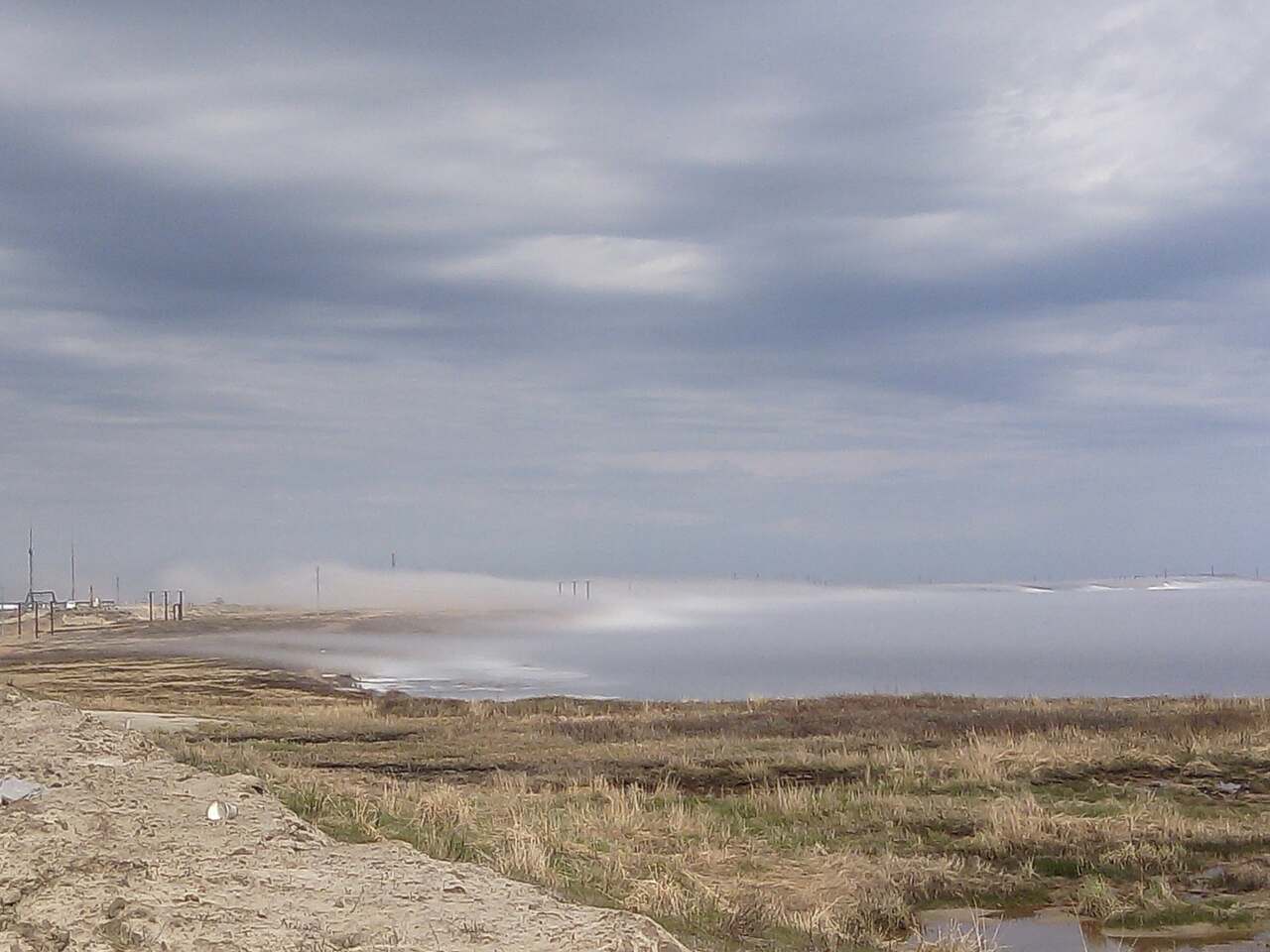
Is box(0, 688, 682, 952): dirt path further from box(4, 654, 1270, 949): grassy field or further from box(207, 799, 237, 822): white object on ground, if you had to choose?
box(4, 654, 1270, 949): grassy field

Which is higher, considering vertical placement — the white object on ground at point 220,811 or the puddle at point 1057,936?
the white object on ground at point 220,811

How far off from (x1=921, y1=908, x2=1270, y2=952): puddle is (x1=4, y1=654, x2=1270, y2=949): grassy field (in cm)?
44

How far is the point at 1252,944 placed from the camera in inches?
566

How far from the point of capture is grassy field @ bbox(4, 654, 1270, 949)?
1457 centimetres

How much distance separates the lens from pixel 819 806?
21641 mm

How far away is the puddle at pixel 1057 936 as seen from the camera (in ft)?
47.2

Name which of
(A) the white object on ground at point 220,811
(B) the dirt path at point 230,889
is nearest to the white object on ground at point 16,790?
(B) the dirt path at point 230,889

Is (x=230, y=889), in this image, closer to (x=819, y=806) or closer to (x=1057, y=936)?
(x=1057, y=936)

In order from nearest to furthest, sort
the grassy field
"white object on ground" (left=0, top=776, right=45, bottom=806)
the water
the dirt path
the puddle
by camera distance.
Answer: the dirt path, "white object on ground" (left=0, top=776, right=45, bottom=806), the puddle, the grassy field, the water

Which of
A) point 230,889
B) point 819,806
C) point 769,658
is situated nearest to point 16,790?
point 230,889

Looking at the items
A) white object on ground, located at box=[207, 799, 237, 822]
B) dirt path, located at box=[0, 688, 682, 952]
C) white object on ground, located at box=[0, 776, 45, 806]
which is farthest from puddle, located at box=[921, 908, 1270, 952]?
white object on ground, located at box=[0, 776, 45, 806]

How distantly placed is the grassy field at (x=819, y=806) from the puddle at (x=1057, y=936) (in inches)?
17.3

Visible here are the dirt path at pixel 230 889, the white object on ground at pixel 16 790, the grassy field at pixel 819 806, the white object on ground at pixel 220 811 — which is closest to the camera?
the dirt path at pixel 230 889

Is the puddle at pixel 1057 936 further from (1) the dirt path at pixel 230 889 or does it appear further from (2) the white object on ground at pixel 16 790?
(2) the white object on ground at pixel 16 790
